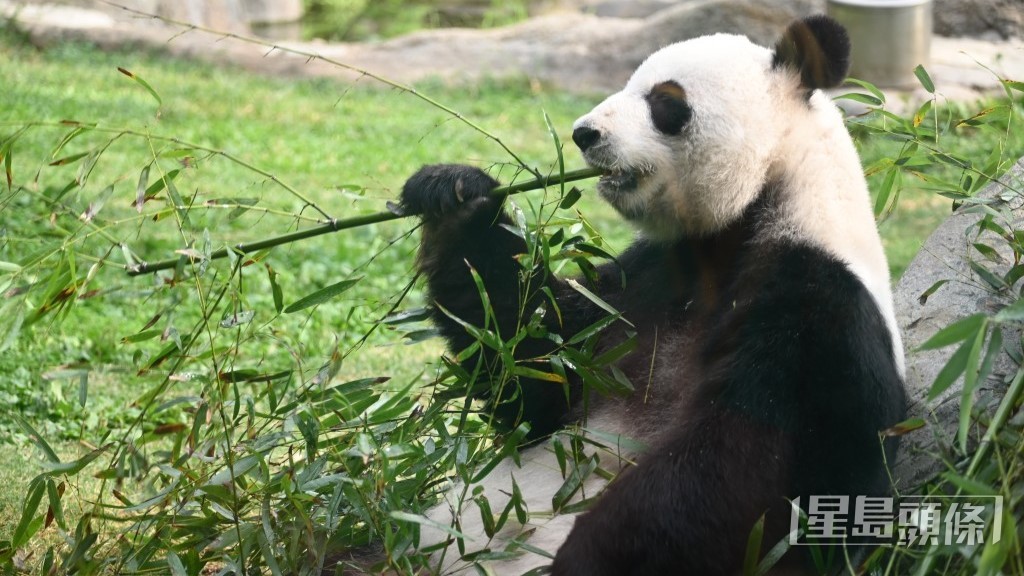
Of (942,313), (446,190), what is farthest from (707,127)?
(942,313)

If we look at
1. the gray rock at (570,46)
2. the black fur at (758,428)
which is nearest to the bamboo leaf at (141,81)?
the black fur at (758,428)

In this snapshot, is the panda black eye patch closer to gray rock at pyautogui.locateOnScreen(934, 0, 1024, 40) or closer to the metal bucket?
the metal bucket

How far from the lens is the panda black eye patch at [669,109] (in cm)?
318

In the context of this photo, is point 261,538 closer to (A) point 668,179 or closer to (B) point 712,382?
(B) point 712,382

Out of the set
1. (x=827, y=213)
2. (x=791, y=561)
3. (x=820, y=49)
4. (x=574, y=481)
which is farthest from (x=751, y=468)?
(x=820, y=49)

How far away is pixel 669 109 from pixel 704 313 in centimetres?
60

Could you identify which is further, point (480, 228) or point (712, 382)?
point (480, 228)

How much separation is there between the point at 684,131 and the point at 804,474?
1062mm

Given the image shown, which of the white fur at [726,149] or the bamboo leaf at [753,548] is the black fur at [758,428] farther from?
the white fur at [726,149]

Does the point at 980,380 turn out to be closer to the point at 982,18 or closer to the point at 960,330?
the point at 960,330

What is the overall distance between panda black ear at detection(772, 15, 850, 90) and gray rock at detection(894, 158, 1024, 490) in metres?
0.55

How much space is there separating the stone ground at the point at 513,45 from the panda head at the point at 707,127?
8107mm

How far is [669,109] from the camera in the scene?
3197mm

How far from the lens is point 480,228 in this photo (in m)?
3.42
